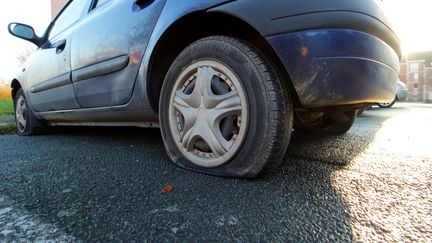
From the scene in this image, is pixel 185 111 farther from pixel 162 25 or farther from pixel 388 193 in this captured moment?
pixel 388 193

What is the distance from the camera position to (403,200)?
3.35 ft

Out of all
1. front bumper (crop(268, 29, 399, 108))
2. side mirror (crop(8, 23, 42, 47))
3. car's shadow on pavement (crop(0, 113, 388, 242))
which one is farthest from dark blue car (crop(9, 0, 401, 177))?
side mirror (crop(8, 23, 42, 47))

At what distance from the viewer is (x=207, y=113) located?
1342 millimetres

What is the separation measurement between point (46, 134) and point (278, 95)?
131 inches

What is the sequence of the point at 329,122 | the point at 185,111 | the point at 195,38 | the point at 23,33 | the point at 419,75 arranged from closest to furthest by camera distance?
the point at 185,111
the point at 195,38
the point at 329,122
the point at 23,33
the point at 419,75

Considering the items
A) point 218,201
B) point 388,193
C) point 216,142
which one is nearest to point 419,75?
point 388,193

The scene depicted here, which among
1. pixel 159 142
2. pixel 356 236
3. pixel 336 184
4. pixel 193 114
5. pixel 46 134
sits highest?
pixel 193 114

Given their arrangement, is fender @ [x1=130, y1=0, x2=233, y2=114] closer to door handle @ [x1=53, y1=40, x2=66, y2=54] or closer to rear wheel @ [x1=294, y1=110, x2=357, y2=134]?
rear wheel @ [x1=294, y1=110, x2=357, y2=134]

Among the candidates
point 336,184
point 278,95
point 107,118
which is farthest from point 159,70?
point 336,184

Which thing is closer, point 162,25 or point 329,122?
point 162,25

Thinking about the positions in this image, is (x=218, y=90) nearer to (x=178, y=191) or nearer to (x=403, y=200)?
(x=178, y=191)

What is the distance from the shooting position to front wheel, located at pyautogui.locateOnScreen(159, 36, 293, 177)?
1.17m

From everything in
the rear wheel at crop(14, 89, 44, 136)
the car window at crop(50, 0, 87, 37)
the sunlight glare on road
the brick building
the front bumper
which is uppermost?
the car window at crop(50, 0, 87, 37)

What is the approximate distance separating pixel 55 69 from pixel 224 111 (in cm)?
208
